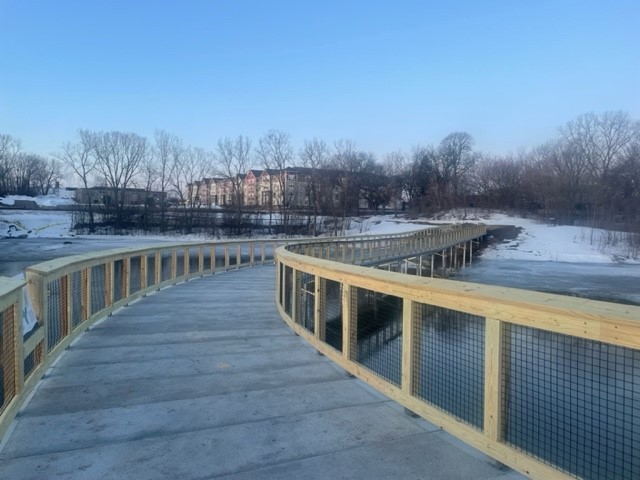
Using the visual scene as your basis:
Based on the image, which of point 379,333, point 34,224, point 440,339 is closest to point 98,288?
point 379,333

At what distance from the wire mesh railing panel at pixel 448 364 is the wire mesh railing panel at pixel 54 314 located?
128 inches

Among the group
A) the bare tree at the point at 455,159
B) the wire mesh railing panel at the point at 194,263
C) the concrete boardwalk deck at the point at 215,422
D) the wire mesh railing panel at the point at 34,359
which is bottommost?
the wire mesh railing panel at the point at 194,263

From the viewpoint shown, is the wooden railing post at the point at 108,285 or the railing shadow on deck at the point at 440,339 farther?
the wooden railing post at the point at 108,285

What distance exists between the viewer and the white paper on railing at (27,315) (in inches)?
133

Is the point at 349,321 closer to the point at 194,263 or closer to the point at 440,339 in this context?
the point at 440,339

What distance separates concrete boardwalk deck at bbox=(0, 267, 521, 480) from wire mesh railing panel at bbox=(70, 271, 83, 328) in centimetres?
24

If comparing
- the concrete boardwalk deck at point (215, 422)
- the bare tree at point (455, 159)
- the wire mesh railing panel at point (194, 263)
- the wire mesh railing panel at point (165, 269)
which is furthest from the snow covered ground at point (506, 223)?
the concrete boardwalk deck at point (215, 422)

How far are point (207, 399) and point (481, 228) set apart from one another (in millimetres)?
39920

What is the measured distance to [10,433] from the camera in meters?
2.87

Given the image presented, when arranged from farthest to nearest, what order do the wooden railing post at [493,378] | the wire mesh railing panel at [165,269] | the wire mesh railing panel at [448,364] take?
the wire mesh railing panel at [165,269], the wire mesh railing panel at [448,364], the wooden railing post at [493,378]

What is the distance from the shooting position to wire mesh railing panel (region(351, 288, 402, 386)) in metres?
4.83

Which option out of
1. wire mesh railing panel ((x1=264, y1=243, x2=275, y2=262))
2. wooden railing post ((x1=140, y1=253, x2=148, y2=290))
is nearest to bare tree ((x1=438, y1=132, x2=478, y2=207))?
wire mesh railing panel ((x1=264, y1=243, x2=275, y2=262))

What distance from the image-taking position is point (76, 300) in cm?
554

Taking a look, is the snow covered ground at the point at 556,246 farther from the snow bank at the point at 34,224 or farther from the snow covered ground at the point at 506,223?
the snow bank at the point at 34,224
